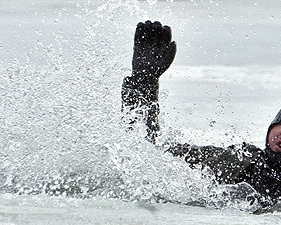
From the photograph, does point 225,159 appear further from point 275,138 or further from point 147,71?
point 147,71

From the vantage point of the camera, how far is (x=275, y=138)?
17.2ft

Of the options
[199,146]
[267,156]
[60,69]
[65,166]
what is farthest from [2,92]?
[267,156]

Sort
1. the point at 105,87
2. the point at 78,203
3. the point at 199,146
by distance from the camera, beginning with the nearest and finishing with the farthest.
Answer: the point at 78,203 < the point at 199,146 < the point at 105,87

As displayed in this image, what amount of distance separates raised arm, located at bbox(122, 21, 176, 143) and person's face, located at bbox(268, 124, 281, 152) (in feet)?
4.06

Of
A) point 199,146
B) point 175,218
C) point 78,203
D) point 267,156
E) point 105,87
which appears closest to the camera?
point 175,218

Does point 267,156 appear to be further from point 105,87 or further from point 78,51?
point 78,51

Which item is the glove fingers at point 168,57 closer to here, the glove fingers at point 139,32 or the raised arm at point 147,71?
the raised arm at point 147,71

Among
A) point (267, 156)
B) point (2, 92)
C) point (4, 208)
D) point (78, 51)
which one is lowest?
point (4, 208)

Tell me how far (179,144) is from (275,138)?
813 millimetres

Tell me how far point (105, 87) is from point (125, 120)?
0.35 m

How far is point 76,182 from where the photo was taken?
5.48m

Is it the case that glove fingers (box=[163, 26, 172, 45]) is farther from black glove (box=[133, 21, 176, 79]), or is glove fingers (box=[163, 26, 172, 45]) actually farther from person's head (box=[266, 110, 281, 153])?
person's head (box=[266, 110, 281, 153])

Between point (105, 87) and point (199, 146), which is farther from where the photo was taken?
point (105, 87)

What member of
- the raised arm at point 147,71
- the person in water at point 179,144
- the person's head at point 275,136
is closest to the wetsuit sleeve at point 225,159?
the person in water at point 179,144
